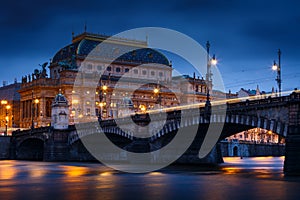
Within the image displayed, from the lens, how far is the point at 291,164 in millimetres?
49000

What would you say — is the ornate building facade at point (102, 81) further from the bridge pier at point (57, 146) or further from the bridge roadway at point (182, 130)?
the bridge pier at point (57, 146)

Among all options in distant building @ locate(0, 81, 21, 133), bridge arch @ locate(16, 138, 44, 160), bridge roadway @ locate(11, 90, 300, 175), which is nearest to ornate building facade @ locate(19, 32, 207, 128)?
distant building @ locate(0, 81, 21, 133)

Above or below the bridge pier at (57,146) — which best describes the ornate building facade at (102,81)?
above

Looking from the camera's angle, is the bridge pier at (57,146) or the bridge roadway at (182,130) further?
the bridge pier at (57,146)

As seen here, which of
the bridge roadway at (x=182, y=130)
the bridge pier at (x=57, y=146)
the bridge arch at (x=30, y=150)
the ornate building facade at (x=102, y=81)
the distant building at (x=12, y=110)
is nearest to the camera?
the bridge roadway at (x=182, y=130)

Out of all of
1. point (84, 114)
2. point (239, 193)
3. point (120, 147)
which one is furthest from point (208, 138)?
point (84, 114)

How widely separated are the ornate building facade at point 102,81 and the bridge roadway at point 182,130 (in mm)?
47024

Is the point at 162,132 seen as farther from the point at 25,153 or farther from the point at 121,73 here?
the point at 121,73

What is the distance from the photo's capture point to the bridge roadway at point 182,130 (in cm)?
5274

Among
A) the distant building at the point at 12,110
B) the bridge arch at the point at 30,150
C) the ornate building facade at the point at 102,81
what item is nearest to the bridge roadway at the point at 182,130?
the bridge arch at the point at 30,150

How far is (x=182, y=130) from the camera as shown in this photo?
241 ft

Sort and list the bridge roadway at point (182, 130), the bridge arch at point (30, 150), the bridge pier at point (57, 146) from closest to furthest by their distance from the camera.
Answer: the bridge roadway at point (182, 130) → the bridge pier at point (57, 146) → the bridge arch at point (30, 150)

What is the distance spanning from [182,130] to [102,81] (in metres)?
96.3

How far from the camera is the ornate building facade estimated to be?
163 m
